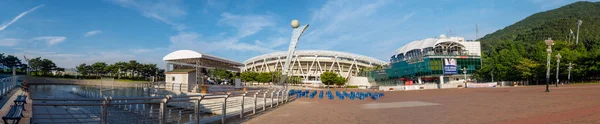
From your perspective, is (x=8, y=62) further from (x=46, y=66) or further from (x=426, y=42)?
(x=426, y=42)

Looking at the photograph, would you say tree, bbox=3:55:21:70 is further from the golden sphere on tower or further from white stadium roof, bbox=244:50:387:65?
the golden sphere on tower

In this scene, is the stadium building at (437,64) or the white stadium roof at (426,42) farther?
the white stadium roof at (426,42)

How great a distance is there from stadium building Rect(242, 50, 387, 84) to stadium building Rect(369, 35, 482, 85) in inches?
847

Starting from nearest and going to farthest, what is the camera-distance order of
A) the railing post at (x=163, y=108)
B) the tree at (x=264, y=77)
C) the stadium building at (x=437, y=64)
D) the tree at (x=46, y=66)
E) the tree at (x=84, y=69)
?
the railing post at (x=163, y=108), the stadium building at (x=437, y=64), the tree at (x=46, y=66), the tree at (x=84, y=69), the tree at (x=264, y=77)

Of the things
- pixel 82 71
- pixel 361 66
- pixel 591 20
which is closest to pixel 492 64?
pixel 361 66

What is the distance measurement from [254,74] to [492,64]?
188ft

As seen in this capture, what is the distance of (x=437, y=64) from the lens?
68.2 meters

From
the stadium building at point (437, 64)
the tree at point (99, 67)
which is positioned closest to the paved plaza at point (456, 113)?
the stadium building at point (437, 64)

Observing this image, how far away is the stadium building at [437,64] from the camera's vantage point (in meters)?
67.9

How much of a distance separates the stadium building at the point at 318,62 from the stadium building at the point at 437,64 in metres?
21.5

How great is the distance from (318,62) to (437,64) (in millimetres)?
44695

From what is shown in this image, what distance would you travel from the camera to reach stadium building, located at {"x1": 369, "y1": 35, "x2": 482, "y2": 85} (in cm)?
6794

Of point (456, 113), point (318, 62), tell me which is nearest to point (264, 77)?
point (318, 62)

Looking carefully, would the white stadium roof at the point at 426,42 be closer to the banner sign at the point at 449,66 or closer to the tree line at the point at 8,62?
the banner sign at the point at 449,66
